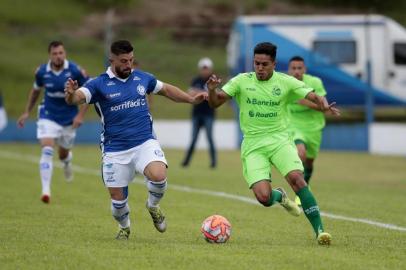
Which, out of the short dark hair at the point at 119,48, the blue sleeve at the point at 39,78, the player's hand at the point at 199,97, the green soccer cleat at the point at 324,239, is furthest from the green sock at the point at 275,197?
the blue sleeve at the point at 39,78

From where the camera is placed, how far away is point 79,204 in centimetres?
1523

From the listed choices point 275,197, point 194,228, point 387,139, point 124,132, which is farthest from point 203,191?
point 387,139

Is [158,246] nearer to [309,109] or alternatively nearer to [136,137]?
[136,137]

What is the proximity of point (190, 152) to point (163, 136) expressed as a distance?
8.53 meters

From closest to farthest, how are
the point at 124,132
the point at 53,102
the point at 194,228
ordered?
the point at 124,132
the point at 194,228
the point at 53,102

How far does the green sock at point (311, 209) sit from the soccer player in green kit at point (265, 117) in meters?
0.31

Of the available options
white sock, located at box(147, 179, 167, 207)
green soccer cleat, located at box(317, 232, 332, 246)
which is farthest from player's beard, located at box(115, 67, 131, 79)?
green soccer cleat, located at box(317, 232, 332, 246)

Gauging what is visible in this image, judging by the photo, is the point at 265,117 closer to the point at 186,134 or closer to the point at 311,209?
the point at 311,209

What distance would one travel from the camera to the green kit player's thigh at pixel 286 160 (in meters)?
11.1

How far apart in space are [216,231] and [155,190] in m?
0.80

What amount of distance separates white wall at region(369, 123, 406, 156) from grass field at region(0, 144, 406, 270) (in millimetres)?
6729

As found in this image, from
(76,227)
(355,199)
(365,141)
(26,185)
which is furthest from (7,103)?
(76,227)

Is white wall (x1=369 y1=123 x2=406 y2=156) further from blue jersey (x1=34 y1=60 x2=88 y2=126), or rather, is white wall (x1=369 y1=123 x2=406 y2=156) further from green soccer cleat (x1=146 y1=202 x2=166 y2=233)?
green soccer cleat (x1=146 y1=202 x2=166 y2=233)

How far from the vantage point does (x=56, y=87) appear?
54.2ft
